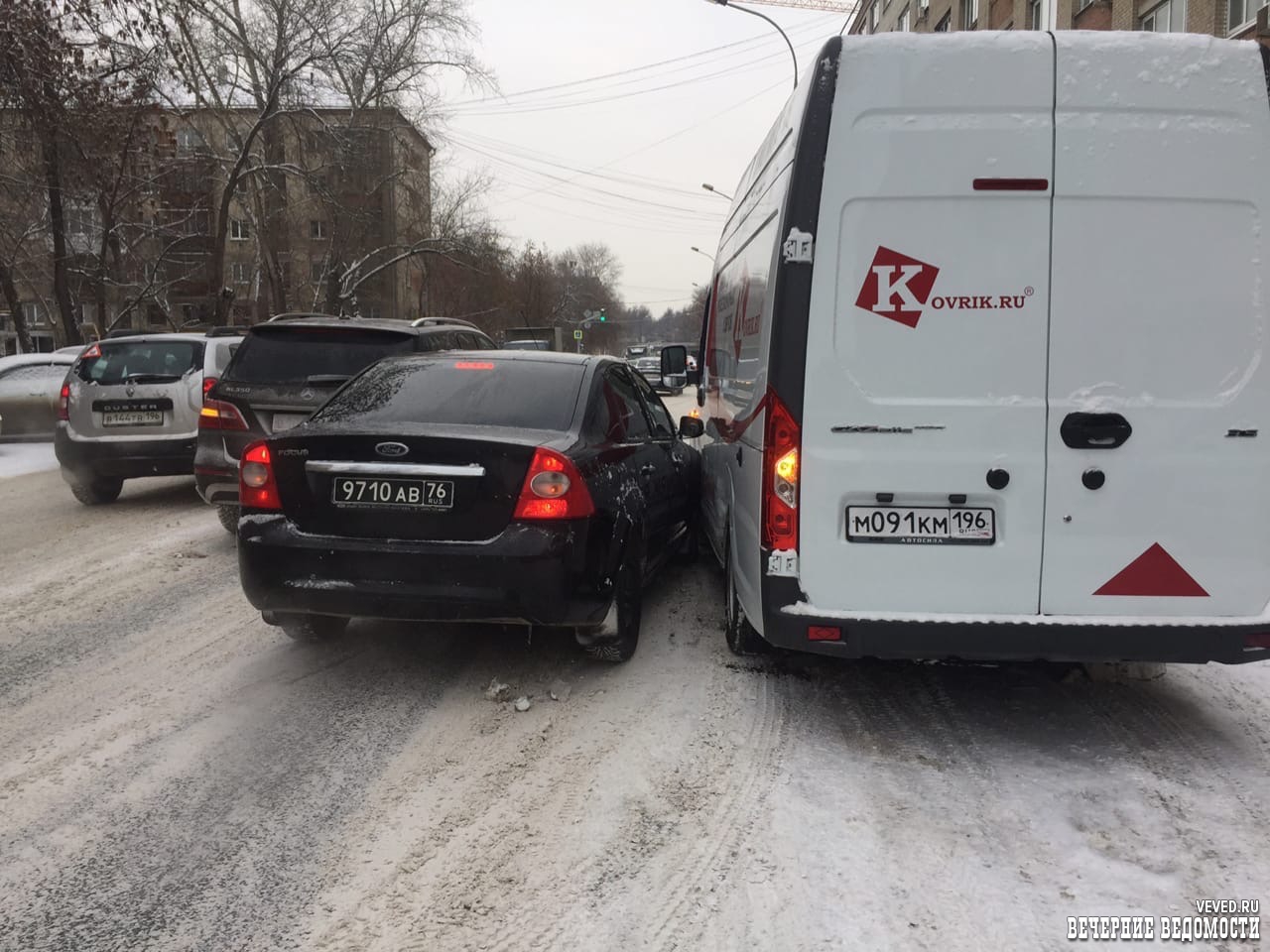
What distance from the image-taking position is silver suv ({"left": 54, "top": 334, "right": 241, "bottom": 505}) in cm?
910

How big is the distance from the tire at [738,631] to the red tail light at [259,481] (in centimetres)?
227

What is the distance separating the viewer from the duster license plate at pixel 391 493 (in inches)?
165

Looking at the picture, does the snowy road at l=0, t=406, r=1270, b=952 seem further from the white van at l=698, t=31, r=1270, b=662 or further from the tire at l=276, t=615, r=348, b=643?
the white van at l=698, t=31, r=1270, b=662

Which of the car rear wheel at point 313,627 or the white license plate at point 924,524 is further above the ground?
the white license plate at point 924,524

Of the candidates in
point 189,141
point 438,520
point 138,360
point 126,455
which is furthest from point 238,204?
point 438,520

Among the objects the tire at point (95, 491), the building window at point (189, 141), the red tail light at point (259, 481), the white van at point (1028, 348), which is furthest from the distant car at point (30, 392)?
the building window at point (189, 141)

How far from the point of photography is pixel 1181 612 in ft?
12.0

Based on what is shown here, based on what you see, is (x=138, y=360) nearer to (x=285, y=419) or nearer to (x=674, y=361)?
(x=285, y=419)

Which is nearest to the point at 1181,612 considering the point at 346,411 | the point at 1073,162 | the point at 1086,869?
the point at 1086,869

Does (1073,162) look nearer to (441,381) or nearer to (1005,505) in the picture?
(1005,505)

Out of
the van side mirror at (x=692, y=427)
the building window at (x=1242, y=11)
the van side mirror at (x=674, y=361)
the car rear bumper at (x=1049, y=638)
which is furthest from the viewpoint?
the building window at (x=1242, y=11)

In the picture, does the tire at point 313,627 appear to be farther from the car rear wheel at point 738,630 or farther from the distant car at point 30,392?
the distant car at point 30,392

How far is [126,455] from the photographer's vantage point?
358 inches

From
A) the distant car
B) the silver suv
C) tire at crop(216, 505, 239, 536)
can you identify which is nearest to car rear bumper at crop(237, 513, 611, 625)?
tire at crop(216, 505, 239, 536)
